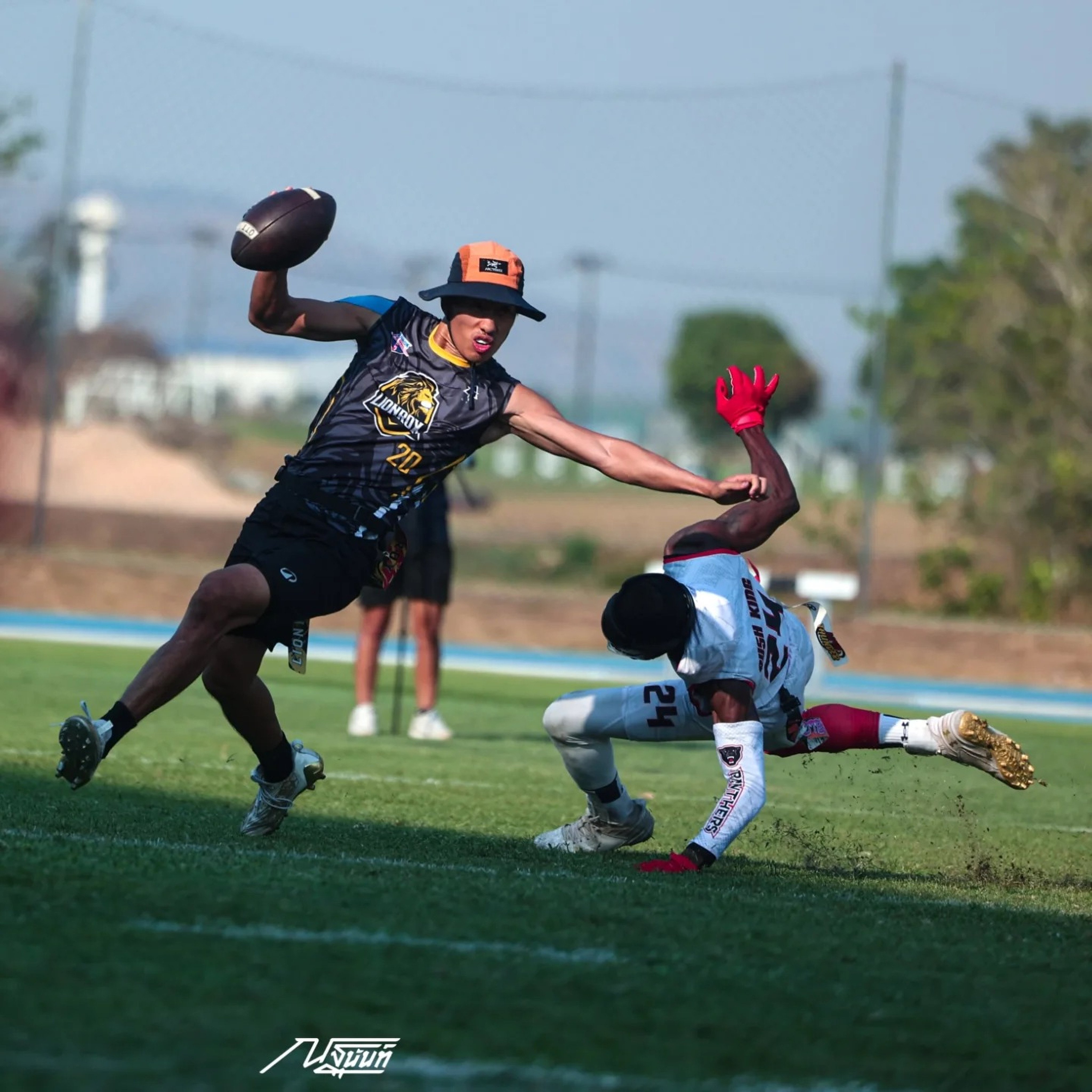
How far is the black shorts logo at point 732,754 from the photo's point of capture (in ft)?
17.7

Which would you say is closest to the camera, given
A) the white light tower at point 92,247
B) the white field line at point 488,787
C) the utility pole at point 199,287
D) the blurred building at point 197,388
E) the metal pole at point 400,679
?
the white field line at point 488,787

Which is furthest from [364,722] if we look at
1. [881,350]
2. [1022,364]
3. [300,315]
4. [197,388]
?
[197,388]

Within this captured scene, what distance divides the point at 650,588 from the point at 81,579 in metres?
15.7

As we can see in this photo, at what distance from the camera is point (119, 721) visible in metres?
5.23

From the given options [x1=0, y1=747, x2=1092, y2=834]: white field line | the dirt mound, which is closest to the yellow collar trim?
[x1=0, y1=747, x2=1092, y2=834]: white field line

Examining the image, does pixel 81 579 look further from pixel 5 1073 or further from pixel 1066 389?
pixel 5 1073

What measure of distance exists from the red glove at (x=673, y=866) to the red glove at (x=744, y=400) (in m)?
1.31

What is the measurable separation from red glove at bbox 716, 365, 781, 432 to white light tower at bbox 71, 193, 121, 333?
57.3ft

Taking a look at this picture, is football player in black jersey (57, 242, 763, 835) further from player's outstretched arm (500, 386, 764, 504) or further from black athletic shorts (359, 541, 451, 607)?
black athletic shorts (359, 541, 451, 607)

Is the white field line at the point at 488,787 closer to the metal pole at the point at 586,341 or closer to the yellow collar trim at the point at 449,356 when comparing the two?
the yellow collar trim at the point at 449,356

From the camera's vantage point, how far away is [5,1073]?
2715mm

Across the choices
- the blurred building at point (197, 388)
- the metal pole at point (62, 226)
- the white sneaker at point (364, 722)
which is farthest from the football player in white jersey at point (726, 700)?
the blurred building at point (197, 388)

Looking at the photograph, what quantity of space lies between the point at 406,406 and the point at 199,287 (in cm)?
1894

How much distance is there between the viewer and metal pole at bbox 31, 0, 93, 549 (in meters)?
20.8
